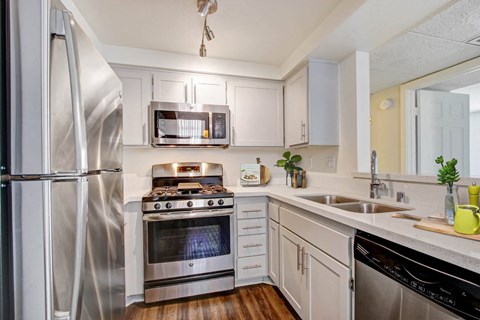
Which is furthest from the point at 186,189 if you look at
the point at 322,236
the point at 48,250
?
the point at 48,250

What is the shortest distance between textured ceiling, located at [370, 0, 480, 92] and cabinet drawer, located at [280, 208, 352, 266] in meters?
1.61

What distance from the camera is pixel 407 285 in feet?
2.73

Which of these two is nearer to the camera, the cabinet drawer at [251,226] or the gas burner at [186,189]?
the gas burner at [186,189]

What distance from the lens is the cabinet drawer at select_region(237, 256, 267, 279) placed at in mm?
2115

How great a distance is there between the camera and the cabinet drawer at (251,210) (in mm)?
2143

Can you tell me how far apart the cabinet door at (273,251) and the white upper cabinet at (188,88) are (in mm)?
1449

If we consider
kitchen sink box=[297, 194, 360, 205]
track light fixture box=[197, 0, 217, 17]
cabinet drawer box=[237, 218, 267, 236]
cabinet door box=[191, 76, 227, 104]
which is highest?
track light fixture box=[197, 0, 217, 17]

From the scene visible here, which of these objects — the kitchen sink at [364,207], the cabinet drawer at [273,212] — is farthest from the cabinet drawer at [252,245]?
the kitchen sink at [364,207]

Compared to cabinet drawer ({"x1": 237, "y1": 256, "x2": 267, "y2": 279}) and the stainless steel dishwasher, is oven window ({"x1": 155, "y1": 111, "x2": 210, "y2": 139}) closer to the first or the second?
cabinet drawer ({"x1": 237, "y1": 256, "x2": 267, "y2": 279})

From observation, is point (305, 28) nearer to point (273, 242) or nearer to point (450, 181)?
point (450, 181)

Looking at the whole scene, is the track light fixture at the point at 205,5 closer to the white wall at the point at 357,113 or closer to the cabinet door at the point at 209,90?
the cabinet door at the point at 209,90

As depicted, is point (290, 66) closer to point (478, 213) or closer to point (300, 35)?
point (300, 35)

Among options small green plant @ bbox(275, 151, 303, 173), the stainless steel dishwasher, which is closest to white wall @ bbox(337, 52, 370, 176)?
small green plant @ bbox(275, 151, 303, 173)

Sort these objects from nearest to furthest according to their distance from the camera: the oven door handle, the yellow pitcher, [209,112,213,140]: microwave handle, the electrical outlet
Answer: the yellow pitcher, the oven door handle, the electrical outlet, [209,112,213,140]: microwave handle
